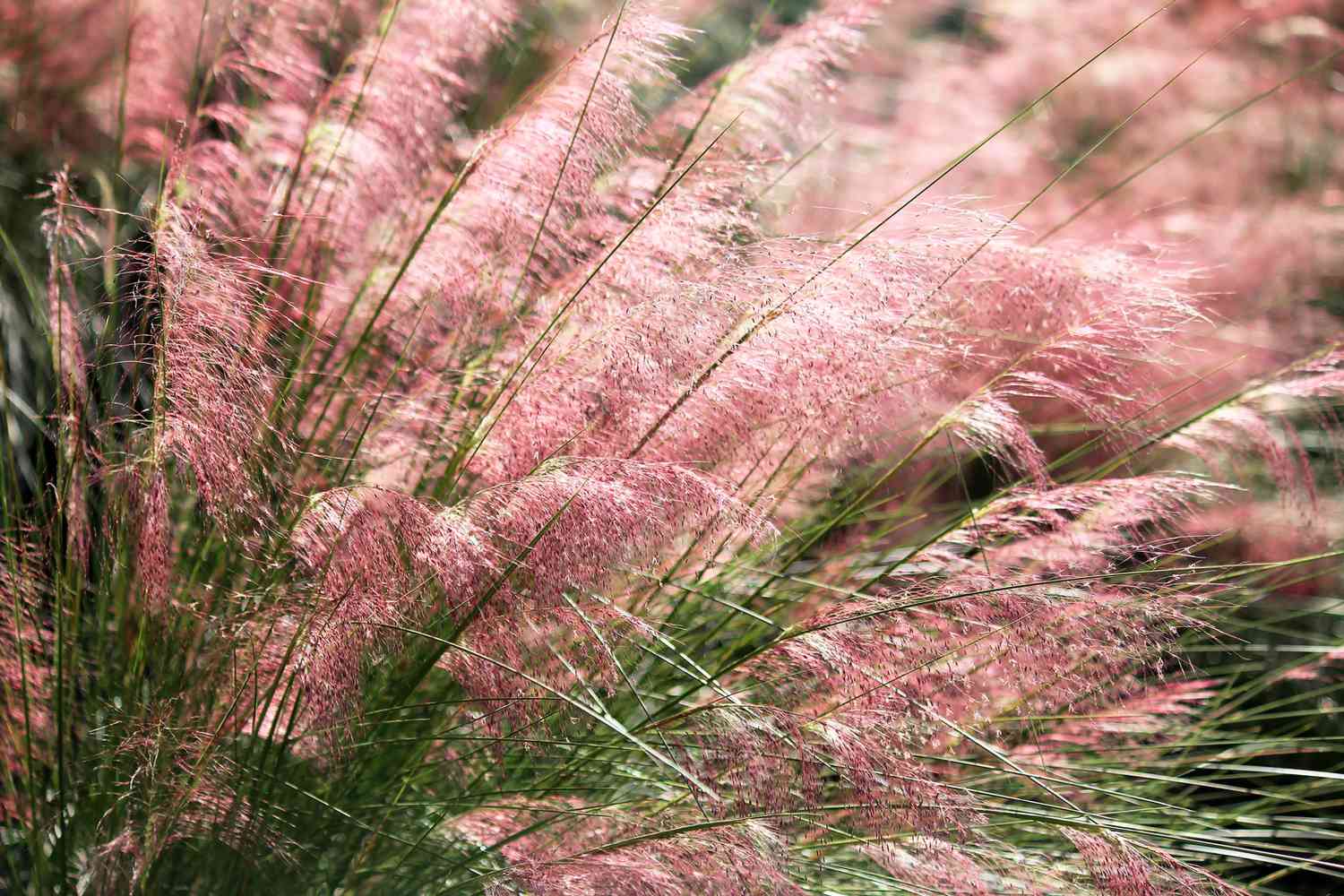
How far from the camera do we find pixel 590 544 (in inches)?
57.2

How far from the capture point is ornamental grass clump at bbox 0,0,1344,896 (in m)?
1.47

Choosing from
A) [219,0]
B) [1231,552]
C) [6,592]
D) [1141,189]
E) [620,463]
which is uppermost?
[219,0]

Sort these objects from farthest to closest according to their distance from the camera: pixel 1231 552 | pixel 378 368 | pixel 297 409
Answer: pixel 1231 552 < pixel 378 368 < pixel 297 409

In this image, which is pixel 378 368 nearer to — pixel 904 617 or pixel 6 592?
pixel 6 592

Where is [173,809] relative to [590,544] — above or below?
below

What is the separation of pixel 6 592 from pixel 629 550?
3.52 feet

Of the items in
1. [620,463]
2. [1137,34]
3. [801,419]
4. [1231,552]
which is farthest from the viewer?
[1137,34]

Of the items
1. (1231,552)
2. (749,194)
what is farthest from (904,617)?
(1231,552)

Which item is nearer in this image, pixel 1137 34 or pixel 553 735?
pixel 553 735

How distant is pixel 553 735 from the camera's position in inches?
63.2

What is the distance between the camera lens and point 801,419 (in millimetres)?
1754

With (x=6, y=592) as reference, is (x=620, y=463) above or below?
above

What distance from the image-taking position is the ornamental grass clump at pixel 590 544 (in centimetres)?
147

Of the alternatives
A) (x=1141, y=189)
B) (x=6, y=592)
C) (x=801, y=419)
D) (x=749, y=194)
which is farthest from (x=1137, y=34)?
(x=6, y=592)
